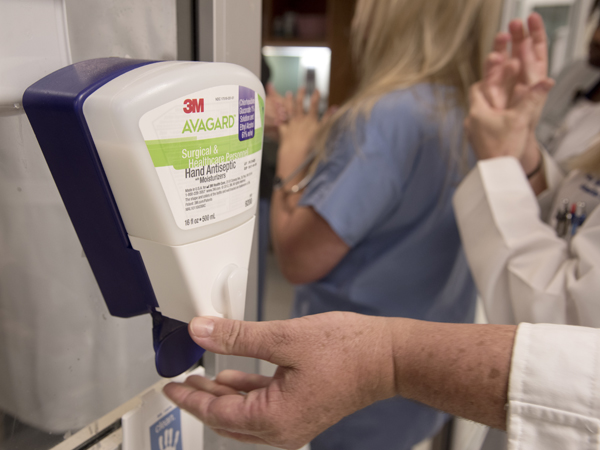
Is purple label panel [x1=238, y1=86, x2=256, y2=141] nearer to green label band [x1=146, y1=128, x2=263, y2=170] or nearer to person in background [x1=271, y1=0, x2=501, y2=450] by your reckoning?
green label band [x1=146, y1=128, x2=263, y2=170]

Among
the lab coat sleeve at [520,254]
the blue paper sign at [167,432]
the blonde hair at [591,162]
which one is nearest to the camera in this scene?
the blue paper sign at [167,432]

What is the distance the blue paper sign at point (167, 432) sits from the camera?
0.35 meters

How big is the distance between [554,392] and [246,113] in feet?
0.92

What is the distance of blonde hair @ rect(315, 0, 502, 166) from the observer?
67 cm

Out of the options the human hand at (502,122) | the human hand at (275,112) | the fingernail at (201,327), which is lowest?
the fingernail at (201,327)

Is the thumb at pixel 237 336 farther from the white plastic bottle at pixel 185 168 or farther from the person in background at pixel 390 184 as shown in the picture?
the person in background at pixel 390 184

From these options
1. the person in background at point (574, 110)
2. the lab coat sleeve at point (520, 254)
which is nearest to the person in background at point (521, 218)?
the lab coat sleeve at point (520, 254)

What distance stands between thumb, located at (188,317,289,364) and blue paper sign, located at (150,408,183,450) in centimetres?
11

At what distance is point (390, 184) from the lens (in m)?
0.66

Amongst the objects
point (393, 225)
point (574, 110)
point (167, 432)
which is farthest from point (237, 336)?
point (574, 110)

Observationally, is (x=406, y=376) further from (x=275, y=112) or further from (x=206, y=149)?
(x=275, y=112)

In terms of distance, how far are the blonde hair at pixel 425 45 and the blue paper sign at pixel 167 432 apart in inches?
18.6

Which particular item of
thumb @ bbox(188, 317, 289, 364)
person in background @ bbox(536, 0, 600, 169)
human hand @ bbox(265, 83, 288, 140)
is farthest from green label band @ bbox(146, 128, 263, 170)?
person in background @ bbox(536, 0, 600, 169)

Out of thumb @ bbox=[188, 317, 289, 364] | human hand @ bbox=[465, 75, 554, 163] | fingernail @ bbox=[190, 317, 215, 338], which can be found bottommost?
thumb @ bbox=[188, 317, 289, 364]
